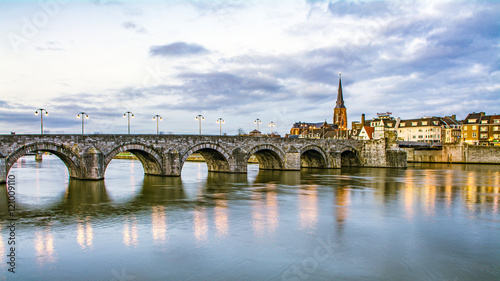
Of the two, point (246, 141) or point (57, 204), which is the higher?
point (246, 141)

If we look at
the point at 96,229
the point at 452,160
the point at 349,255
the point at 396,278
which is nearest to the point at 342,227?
the point at 349,255

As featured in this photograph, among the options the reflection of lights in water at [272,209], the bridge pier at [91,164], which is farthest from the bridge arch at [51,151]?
the reflection of lights in water at [272,209]

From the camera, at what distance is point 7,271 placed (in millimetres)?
10484

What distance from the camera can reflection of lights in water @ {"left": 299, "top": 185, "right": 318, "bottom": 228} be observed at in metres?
16.9

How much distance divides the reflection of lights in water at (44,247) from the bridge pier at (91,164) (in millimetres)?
16160

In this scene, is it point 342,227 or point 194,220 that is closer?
point 342,227

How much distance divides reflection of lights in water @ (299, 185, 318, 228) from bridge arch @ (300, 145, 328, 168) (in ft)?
66.1

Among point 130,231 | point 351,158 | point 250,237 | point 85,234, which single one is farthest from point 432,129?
point 85,234

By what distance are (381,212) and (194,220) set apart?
9.99 meters

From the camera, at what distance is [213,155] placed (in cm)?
4091

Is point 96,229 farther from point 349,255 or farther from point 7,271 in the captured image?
point 349,255

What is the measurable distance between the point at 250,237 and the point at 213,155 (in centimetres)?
2712

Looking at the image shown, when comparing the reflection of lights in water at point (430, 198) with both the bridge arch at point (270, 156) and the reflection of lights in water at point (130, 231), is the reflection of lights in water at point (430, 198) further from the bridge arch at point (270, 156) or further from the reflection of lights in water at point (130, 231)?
the bridge arch at point (270, 156)

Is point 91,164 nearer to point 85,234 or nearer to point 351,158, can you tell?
point 85,234
